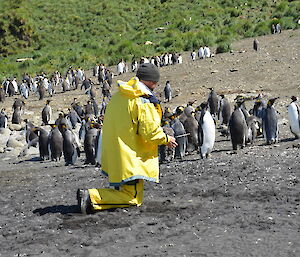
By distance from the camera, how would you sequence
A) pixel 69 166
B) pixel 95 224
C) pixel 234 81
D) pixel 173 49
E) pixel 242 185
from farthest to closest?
pixel 173 49
pixel 234 81
pixel 69 166
pixel 242 185
pixel 95 224

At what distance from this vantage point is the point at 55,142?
41.1 ft

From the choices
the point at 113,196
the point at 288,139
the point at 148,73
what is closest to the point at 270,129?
the point at 288,139

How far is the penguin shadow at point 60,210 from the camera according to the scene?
17.8ft

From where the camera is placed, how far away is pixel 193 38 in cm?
3697

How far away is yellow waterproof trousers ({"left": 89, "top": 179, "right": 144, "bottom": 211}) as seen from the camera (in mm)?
5149

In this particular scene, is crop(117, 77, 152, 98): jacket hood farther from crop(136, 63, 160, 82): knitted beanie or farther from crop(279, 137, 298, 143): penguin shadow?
crop(279, 137, 298, 143): penguin shadow

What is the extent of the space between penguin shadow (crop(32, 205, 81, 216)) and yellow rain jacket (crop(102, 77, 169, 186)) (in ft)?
2.06

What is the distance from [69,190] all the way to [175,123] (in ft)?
13.7

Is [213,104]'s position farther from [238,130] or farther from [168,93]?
[238,130]

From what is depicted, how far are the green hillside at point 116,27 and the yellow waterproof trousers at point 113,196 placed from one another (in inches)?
1046

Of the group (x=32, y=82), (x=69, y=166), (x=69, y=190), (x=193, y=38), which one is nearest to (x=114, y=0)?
(x=193, y=38)

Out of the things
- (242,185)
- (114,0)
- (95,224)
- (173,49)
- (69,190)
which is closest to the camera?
(95,224)

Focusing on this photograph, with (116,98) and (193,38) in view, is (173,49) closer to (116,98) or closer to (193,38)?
(193,38)

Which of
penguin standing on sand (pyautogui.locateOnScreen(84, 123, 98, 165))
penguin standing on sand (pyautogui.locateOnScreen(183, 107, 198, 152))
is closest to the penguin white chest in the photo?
penguin standing on sand (pyautogui.locateOnScreen(183, 107, 198, 152))
